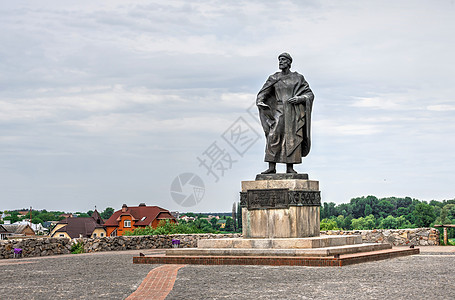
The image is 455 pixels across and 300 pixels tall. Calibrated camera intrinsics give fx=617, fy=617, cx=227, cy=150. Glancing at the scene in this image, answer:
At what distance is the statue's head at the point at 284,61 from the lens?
15.2 m

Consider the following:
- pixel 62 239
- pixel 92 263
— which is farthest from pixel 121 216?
pixel 92 263

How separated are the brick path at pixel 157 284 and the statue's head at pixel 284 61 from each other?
585 centimetres

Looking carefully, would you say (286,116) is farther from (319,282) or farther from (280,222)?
(319,282)

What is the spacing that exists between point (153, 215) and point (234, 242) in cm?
3668

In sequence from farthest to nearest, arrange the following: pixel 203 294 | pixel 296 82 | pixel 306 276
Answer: pixel 296 82 → pixel 306 276 → pixel 203 294

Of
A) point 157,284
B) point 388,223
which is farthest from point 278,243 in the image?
point 388,223

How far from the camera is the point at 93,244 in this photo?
20.2 metres

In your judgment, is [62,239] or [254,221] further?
[62,239]

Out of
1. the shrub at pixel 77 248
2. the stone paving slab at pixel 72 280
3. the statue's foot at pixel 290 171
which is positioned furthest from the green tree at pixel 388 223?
the stone paving slab at pixel 72 280

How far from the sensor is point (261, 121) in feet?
50.4

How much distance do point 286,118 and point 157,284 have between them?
6.55 m

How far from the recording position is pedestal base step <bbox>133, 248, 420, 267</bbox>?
11.8 meters

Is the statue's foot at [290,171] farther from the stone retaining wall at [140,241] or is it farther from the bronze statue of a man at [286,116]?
the stone retaining wall at [140,241]

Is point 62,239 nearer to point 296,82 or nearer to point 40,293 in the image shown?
point 296,82
